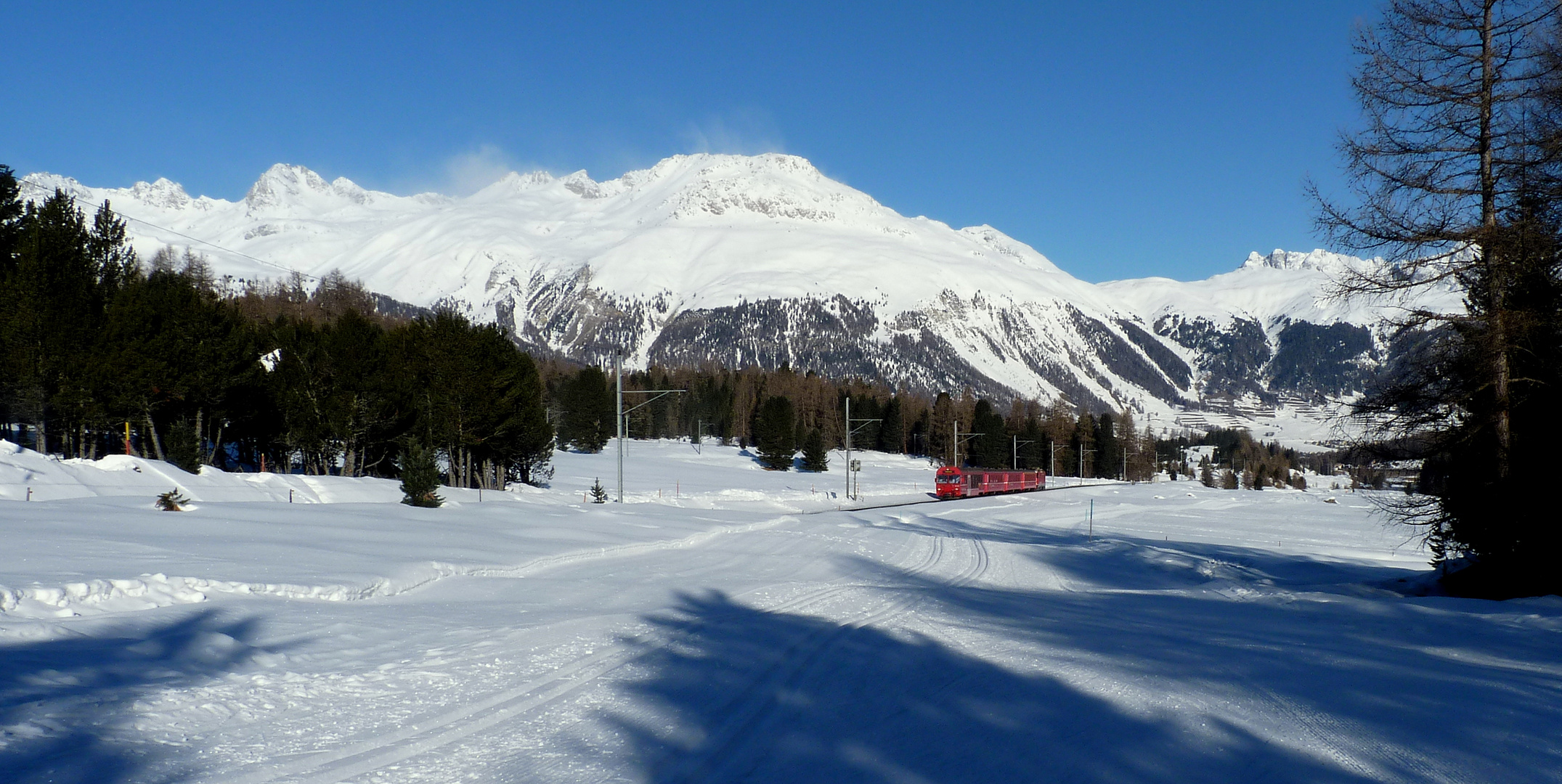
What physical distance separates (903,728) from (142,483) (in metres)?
28.3

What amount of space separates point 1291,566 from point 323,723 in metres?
22.6

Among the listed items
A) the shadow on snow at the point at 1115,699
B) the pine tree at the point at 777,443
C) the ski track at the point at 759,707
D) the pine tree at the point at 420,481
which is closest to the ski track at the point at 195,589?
the shadow on snow at the point at 1115,699

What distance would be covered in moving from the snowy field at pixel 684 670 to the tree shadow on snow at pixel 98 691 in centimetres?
3

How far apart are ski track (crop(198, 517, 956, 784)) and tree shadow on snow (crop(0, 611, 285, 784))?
66 cm

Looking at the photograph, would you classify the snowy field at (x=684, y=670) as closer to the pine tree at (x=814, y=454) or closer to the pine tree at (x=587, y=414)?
the pine tree at (x=814, y=454)

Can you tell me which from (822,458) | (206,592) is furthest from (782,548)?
(822,458)

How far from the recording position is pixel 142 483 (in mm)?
25703

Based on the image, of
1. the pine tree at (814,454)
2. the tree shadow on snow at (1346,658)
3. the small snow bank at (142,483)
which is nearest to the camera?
the tree shadow on snow at (1346,658)

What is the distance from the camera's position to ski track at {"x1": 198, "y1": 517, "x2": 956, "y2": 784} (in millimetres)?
5457

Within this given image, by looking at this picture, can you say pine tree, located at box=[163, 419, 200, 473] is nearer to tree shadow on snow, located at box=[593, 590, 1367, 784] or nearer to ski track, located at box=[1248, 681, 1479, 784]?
tree shadow on snow, located at box=[593, 590, 1367, 784]

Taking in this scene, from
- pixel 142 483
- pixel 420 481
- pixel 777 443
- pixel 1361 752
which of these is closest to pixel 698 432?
pixel 777 443

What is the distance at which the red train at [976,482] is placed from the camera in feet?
197

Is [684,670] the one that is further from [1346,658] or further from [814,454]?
[814,454]

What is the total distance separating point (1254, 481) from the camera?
12281 centimetres
